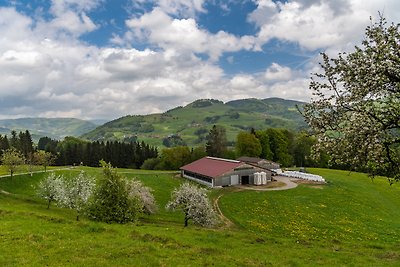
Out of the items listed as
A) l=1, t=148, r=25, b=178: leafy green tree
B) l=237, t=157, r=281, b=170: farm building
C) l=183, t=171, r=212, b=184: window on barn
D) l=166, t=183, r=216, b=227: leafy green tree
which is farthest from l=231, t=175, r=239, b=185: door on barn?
l=1, t=148, r=25, b=178: leafy green tree

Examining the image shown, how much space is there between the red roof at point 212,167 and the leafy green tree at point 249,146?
1183 inches

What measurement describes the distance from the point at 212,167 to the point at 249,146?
41.4m

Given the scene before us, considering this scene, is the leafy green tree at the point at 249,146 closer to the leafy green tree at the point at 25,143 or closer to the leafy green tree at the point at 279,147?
the leafy green tree at the point at 279,147

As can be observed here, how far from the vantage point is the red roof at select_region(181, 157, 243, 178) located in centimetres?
9538

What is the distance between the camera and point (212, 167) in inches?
4031

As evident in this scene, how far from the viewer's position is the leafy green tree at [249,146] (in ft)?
457

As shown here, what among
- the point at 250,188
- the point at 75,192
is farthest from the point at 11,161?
the point at 250,188

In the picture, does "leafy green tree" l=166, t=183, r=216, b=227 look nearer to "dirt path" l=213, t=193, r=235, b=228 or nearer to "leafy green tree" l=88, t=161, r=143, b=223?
"dirt path" l=213, t=193, r=235, b=228

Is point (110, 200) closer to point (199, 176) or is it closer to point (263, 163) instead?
point (199, 176)

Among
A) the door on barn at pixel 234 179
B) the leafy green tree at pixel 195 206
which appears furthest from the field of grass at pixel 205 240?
the door on barn at pixel 234 179

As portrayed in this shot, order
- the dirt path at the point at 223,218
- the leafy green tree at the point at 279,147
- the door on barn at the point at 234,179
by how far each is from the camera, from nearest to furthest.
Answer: the dirt path at the point at 223,218 < the door on barn at the point at 234,179 < the leafy green tree at the point at 279,147

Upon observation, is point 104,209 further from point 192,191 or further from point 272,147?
point 272,147

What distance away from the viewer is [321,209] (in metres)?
72.9

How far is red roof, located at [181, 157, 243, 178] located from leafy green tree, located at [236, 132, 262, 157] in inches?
1183
